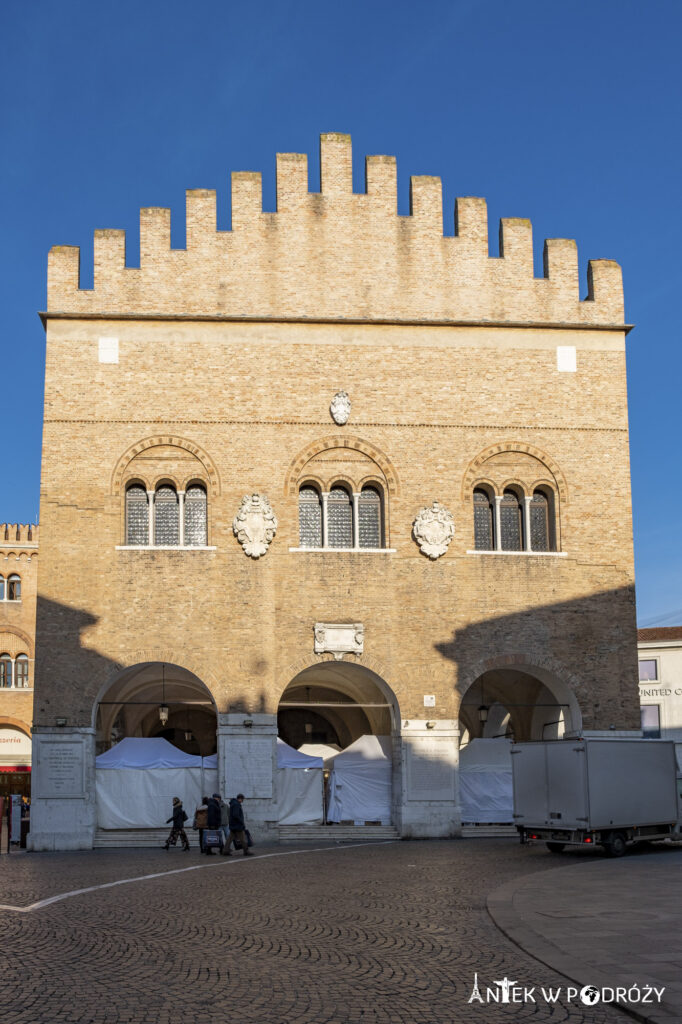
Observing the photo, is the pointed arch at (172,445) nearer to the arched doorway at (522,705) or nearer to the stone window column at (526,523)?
the stone window column at (526,523)

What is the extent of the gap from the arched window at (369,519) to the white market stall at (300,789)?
4776 millimetres

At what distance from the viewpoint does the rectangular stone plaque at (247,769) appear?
2367 cm

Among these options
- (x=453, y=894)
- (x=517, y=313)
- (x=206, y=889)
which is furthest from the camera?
(x=517, y=313)

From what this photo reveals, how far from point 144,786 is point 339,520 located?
6.89 m

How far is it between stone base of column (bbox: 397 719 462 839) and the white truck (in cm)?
278

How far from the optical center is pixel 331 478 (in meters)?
25.1

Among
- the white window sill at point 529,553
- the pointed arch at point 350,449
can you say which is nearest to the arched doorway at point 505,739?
the white window sill at point 529,553

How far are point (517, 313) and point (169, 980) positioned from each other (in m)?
19.8

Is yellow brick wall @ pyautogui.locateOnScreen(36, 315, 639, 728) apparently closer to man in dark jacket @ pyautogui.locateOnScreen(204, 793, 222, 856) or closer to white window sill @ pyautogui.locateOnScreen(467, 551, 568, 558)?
white window sill @ pyautogui.locateOnScreen(467, 551, 568, 558)

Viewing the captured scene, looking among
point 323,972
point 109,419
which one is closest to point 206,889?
point 323,972

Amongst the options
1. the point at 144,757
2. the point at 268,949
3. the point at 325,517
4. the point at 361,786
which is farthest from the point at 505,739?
the point at 268,949

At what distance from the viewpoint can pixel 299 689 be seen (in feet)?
107

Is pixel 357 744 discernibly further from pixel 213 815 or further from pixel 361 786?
pixel 213 815

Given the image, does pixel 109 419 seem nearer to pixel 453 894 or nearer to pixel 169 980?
pixel 453 894
